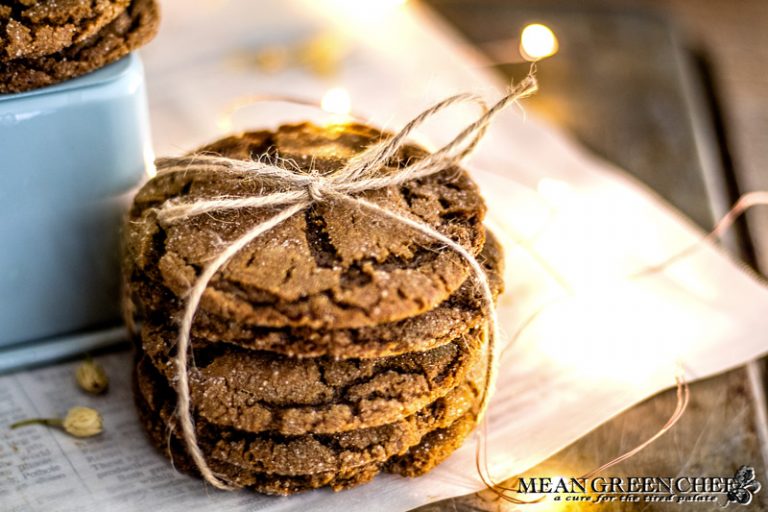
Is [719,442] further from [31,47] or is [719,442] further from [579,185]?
[31,47]

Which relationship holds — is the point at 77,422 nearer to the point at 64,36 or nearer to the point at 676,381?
the point at 64,36

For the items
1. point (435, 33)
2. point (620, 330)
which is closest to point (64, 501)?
point (620, 330)

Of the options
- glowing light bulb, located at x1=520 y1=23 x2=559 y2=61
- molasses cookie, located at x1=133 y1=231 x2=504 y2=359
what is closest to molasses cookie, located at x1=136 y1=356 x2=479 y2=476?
molasses cookie, located at x1=133 y1=231 x2=504 y2=359

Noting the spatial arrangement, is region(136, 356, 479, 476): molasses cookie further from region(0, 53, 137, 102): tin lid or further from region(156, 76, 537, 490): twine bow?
region(0, 53, 137, 102): tin lid

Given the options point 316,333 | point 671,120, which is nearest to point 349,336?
point 316,333

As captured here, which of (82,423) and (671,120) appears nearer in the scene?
(82,423)

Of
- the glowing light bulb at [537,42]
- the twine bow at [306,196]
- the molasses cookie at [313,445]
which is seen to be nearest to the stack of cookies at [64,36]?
the twine bow at [306,196]

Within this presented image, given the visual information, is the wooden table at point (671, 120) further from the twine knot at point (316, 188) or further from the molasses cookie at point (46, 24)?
the molasses cookie at point (46, 24)
